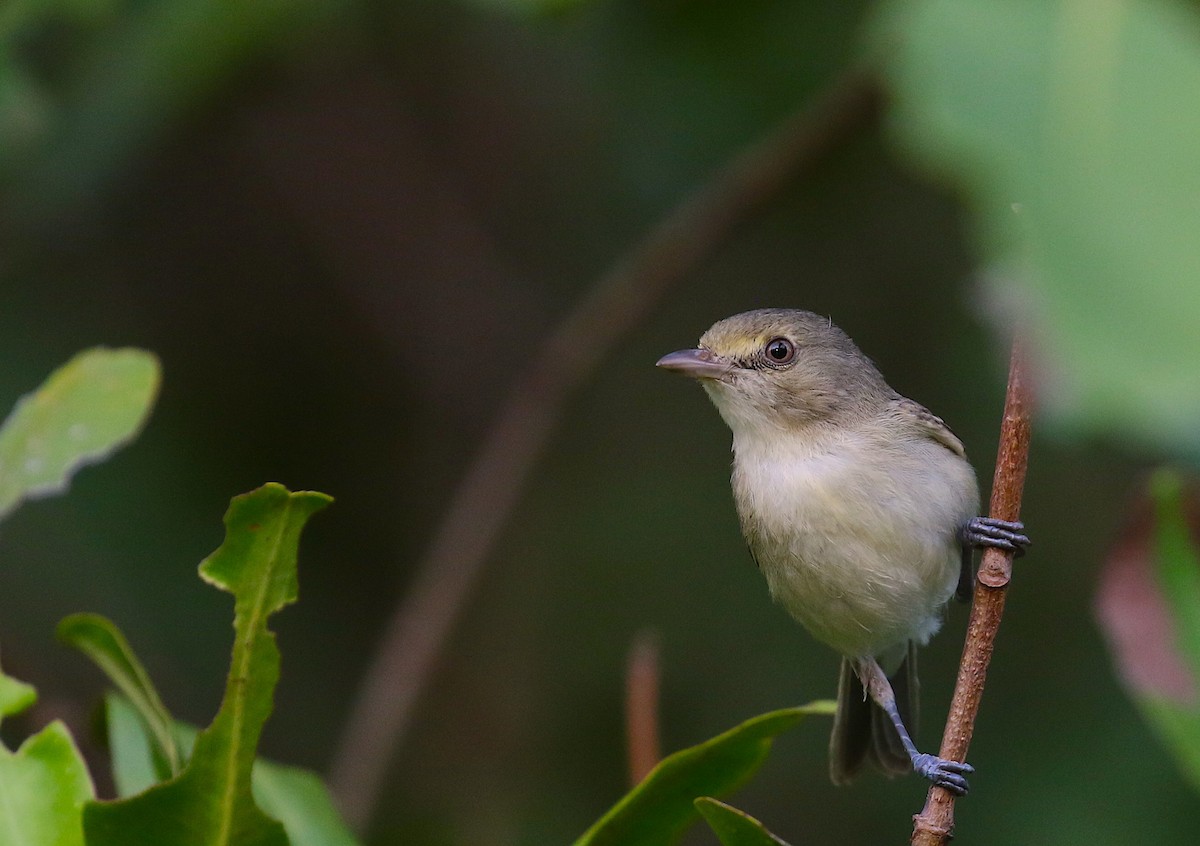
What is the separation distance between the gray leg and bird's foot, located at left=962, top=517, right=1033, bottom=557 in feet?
1.37

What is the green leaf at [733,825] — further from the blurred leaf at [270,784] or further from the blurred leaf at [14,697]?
the blurred leaf at [14,697]

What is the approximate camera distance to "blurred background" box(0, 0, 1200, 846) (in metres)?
4.78

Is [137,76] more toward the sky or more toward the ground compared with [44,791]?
more toward the sky

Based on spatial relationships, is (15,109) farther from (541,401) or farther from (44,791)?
(541,401)

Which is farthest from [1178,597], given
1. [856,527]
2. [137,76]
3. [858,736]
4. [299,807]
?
[137,76]

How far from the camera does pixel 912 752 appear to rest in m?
3.27

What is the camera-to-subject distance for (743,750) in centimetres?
230

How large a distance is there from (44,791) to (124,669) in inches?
10.3

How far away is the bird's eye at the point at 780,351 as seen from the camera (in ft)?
11.9

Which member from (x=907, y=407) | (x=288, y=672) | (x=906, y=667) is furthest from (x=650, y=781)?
(x=288, y=672)

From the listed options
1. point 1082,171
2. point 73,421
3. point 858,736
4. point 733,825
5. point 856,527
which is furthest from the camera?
point 858,736

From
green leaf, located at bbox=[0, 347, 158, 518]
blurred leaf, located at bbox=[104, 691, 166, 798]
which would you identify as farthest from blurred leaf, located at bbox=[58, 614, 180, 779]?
green leaf, located at bbox=[0, 347, 158, 518]

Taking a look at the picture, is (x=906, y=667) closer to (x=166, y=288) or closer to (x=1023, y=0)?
(x=1023, y=0)

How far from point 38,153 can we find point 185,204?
4.58 feet
